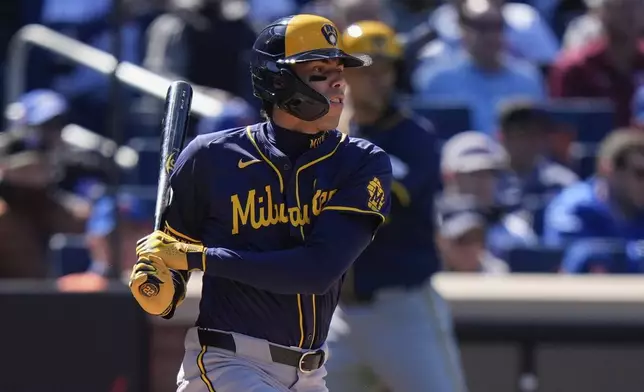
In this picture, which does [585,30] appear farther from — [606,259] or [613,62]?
[606,259]

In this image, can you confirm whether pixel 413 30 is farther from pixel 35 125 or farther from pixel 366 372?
pixel 366 372

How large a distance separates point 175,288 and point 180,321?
2257mm

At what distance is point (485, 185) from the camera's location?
6.51 m

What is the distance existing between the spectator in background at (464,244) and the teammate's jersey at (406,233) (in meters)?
1.40

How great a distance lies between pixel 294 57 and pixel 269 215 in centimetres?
42

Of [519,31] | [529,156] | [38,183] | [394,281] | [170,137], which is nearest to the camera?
[170,137]

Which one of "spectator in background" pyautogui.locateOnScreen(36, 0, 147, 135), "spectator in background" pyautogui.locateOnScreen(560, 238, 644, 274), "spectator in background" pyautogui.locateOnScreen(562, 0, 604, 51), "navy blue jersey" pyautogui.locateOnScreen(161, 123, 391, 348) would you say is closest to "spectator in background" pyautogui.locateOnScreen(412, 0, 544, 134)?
"spectator in background" pyautogui.locateOnScreen(562, 0, 604, 51)

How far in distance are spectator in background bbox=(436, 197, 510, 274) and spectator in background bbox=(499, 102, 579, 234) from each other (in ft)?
2.55

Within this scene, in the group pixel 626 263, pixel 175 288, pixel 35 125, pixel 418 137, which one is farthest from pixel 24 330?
pixel 626 263

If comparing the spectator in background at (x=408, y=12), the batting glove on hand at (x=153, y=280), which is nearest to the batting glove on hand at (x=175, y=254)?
the batting glove on hand at (x=153, y=280)

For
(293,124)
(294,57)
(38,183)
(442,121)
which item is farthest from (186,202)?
(442,121)

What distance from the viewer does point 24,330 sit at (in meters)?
5.43

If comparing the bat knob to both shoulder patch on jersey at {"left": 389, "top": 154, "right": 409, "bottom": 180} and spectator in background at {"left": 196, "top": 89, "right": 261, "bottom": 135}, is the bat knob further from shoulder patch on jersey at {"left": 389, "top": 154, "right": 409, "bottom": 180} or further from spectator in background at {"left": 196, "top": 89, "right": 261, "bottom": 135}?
spectator in background at {"left": 196, "top": 89, "right": 261, "bottom": 135}

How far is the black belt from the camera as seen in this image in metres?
3.19
